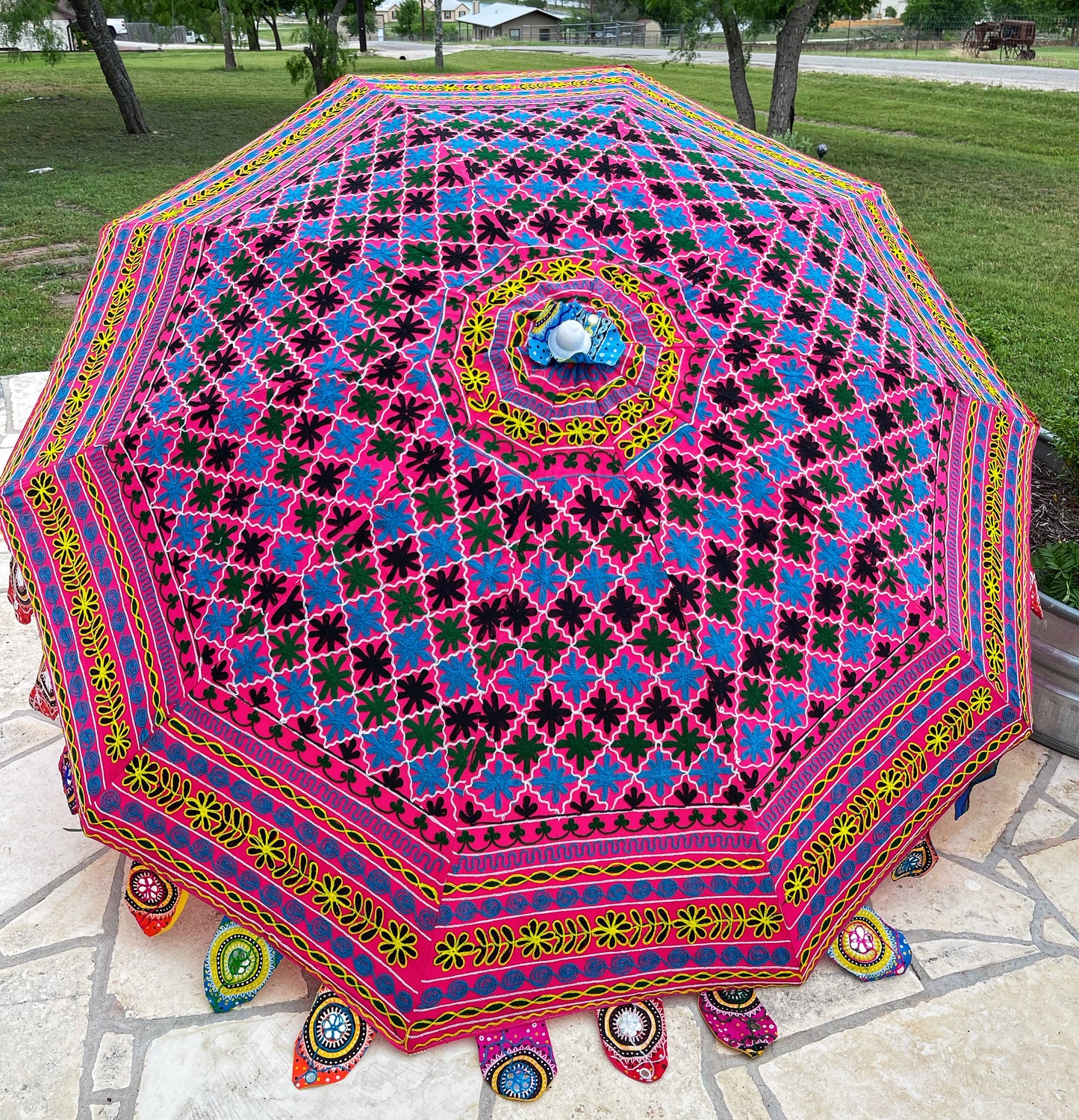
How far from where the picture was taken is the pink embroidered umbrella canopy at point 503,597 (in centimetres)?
202

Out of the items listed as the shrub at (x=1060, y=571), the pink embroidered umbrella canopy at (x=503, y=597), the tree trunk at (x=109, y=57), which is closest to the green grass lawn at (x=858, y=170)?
the tree trunk at (x=109, y=57)

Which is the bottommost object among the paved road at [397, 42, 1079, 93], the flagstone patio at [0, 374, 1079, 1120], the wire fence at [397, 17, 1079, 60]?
the flagstone patio at [0, 374, 1079, 1120]

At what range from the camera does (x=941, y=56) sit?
1375 inches

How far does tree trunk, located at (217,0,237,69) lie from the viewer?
22.7 metres

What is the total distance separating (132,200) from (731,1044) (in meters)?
12.6

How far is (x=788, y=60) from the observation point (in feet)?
39.1

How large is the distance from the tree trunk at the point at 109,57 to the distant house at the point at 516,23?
59.4m

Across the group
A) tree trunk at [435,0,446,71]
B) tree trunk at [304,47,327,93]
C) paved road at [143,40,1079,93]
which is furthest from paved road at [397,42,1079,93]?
tree trunk at [304,47,327,93]

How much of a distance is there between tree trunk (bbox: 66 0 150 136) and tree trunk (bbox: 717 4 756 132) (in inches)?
415

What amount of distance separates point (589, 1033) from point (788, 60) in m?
12.9

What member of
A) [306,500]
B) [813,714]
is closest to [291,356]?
[306,500]

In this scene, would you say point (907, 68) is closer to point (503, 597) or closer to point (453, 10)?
point (503, 597)

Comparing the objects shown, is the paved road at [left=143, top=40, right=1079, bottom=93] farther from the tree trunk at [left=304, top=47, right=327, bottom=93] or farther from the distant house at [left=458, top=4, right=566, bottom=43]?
the distant house at [left=458, top=4, right=566, bottom=43]

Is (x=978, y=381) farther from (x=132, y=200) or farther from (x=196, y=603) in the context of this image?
(x=132, y=200)
